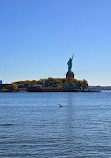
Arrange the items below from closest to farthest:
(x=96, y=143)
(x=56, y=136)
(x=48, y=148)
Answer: (x=48, y=148)
(x=96, y=143)
(x=56, y=136)

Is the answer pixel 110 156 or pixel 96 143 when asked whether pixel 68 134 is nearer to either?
pixel 96 143

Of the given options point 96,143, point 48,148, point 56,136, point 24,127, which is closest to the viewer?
point 48,148

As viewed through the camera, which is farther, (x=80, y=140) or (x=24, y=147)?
(x=80, y=140)

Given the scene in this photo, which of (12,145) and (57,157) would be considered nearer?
(57,157)

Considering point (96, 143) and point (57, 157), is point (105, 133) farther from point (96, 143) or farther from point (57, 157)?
point (57, 157)

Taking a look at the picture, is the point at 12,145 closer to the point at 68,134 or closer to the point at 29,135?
the point at 29,135

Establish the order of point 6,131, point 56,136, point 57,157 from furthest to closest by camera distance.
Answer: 1. point 6,131
2. point 56,136
3. point 57,157

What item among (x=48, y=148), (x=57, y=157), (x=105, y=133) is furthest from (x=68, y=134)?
(x=57, y=157)

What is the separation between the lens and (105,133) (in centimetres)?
3325

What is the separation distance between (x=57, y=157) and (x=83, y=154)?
2198 mm

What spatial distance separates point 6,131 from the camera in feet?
114

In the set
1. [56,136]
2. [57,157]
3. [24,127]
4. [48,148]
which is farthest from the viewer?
[24,127]

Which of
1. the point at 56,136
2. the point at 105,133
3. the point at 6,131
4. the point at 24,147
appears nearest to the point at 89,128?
the point at 105,133

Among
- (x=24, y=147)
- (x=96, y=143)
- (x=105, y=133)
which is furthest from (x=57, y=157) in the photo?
(x=105, y=133)
